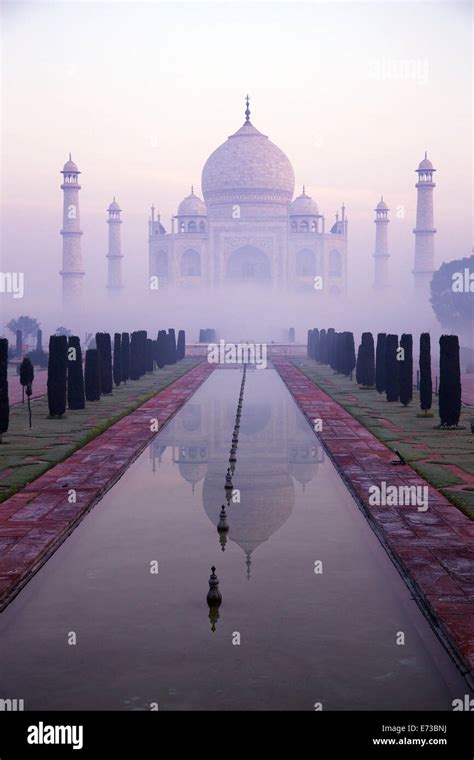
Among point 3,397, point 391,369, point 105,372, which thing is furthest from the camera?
point 105,372

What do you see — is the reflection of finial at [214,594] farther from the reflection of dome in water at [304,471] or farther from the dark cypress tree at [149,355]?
the dark cypress tree at [149,355]

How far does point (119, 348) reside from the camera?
25.5 meters

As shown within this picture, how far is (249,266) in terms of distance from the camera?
6294 cm

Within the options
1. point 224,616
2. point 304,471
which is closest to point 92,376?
point 304,471

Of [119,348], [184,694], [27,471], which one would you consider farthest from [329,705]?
[119,348]

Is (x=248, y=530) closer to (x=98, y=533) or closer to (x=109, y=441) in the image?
(x=98, y=533)

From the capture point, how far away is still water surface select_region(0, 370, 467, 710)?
4977mm

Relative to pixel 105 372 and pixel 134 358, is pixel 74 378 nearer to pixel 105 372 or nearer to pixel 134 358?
pixel 105 372

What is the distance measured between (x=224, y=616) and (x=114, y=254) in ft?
191

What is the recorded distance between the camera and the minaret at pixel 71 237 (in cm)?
5497

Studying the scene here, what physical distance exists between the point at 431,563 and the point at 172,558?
200 cm

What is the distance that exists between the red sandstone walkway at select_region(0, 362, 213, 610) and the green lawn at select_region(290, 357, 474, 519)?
3675 millimetres

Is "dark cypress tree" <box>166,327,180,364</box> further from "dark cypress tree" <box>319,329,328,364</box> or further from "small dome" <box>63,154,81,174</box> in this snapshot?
"small dome" <box>63,154,81,174</box>

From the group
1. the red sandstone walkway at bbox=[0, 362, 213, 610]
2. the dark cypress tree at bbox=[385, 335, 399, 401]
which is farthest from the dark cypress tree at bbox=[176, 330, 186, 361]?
the red sandstone walkway at bbox=[0, 362, 213, 610]
